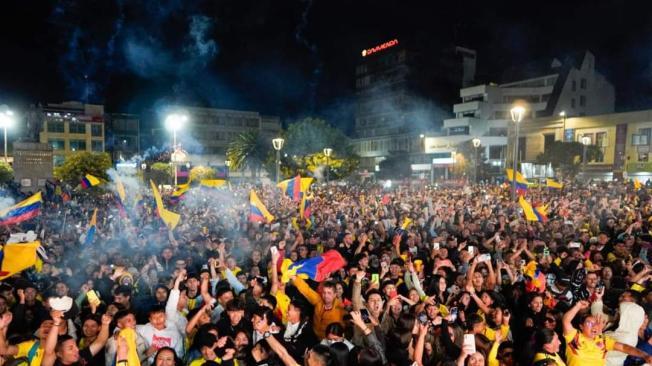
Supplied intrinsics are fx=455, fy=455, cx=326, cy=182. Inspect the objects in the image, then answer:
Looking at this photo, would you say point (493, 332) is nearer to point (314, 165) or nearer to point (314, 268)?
point (314, 268)

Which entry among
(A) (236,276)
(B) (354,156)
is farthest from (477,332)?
(B) (354,156)

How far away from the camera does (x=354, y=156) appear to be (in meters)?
49.8

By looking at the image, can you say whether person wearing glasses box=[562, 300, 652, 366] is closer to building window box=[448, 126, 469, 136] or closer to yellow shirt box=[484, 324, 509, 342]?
yellow shirt box=[484, 324, 509, 342]

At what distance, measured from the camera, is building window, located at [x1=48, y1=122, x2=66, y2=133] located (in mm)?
65625

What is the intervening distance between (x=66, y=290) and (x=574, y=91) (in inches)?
2414

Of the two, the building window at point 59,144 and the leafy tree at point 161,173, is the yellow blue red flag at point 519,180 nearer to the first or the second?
the leafy tree at point 161,173

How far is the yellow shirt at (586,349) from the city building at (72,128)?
72.4 metres

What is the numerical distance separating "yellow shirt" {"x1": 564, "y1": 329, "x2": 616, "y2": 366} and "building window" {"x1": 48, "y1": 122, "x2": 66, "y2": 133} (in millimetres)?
74466

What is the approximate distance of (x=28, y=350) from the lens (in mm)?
4738

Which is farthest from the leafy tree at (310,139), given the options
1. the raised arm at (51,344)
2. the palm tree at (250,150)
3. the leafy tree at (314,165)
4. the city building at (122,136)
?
the raised arm at (51,344)

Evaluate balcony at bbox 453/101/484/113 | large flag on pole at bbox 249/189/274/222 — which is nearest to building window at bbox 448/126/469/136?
balcony at bbox 453/101/484/113

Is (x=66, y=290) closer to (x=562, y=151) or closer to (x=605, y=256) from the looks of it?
(x=605, y=256)

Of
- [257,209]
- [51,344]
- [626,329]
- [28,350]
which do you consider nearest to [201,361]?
[51,344]

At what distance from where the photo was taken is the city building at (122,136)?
72562mm
